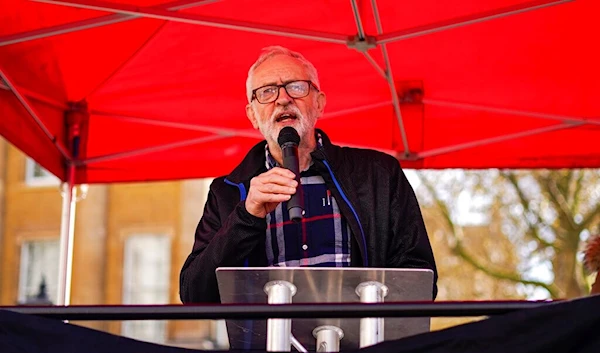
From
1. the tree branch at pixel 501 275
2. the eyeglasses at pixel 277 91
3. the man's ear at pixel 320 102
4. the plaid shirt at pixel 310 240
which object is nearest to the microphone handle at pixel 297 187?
the plaid shirt at pixel 310 240

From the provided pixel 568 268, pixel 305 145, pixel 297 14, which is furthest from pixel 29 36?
pixel 568 268

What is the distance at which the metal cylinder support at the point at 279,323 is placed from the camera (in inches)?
131

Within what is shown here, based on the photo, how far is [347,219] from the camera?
4258mm

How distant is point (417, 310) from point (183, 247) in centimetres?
2788

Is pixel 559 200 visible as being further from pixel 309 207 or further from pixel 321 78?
pixel 309 207

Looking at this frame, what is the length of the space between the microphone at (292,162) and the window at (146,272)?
26.7m

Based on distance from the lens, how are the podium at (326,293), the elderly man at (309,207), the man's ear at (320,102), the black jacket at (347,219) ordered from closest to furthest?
the podium at (326,293)
the black jacket at (347,219)
the elderly man at (309,207)
the man's ear at (320,102)

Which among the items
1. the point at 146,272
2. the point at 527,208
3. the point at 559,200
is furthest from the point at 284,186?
the point at 146,272

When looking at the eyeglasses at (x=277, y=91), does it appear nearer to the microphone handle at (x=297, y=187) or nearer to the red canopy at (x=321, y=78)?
the microphone handle at (x=297, y=187)

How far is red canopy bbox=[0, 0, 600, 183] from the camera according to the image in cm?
575

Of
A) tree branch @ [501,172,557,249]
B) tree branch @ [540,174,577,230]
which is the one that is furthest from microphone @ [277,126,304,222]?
tree branch @ [501,172,557,249]

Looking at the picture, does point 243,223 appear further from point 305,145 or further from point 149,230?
point 149,230

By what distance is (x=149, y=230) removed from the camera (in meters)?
31.2

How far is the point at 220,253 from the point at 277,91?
82 cm
